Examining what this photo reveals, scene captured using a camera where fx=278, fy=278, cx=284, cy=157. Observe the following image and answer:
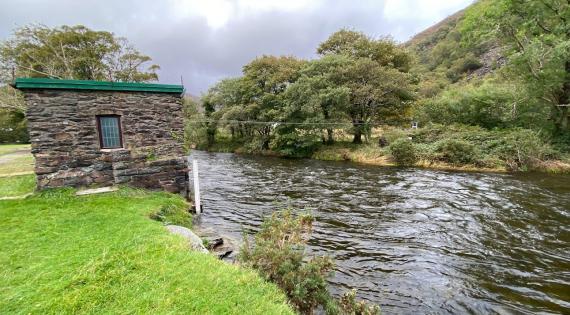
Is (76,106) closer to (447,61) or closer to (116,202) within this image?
(116,202)

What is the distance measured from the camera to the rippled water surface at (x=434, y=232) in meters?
4.73

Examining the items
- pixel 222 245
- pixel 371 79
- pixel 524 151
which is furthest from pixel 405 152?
pixel 222 245

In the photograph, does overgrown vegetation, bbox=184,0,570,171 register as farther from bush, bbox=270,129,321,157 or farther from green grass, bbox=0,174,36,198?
green grass, bbox=0,174,36,198

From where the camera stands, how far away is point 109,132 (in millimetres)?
8625

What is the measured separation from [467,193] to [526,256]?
5438 mm

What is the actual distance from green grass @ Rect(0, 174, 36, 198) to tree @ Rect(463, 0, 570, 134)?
929 inches

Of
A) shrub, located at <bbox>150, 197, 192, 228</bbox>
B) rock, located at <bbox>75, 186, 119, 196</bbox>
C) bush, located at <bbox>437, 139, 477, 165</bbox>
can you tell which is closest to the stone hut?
rock, located at <bbox>75, 186, 119, 196</bbox>

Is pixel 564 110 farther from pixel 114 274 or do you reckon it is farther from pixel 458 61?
pixel 458 61

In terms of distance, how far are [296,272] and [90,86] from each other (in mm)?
8123

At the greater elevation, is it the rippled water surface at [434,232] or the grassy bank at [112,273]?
the grassy bank at [112,273]

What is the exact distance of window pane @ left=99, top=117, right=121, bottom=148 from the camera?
856 centimetres

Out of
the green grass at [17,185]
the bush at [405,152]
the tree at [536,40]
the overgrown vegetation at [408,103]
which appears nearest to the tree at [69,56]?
the overgrown vegetation at [408,103]

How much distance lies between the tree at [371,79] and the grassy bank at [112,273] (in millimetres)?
20035

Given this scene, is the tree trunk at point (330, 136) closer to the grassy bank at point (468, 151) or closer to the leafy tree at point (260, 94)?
Result: the grassy bank at point (468, 151)
